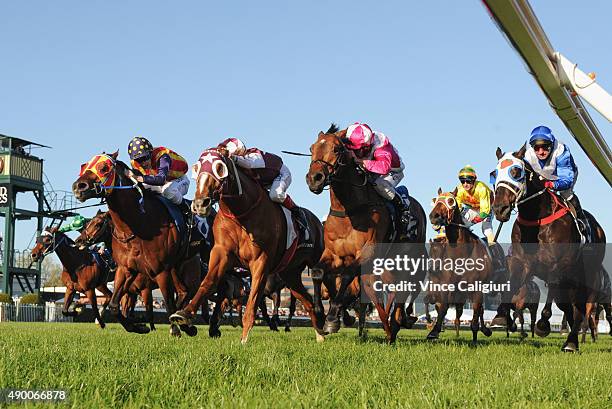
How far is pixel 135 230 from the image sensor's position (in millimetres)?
11672

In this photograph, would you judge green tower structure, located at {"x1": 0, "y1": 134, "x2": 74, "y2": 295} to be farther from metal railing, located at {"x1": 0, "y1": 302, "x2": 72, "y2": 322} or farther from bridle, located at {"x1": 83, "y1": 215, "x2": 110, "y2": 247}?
bridle, located at {"x1": 83, "y1": 215, "x2": 110, "y2": 247}

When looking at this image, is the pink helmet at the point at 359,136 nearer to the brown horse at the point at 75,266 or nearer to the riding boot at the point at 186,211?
the riding boot at the point at 186,211

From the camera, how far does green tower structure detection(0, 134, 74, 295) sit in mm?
→ 50906

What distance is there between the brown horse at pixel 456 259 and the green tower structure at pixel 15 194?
131 feet

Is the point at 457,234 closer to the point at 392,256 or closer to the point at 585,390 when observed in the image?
the point at 392,256

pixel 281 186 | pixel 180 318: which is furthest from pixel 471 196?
pixel 180 318

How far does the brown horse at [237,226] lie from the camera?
30.1ft

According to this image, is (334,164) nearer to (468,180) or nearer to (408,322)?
(408,322)

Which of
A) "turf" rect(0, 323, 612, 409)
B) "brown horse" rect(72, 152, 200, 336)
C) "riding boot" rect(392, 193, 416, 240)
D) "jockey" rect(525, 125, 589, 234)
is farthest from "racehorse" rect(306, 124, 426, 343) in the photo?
"turf" rect(0, 323, 612, 409)

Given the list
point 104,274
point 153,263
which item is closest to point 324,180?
point 153,263

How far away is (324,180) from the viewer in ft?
32.0

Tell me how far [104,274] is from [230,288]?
5.98 meters

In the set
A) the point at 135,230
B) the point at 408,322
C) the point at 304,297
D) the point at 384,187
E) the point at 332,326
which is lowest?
the point at 332,326

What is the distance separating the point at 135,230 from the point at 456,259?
612 cm
